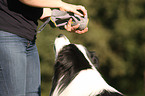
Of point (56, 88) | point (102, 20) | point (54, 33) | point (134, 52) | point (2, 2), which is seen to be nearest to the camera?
point (2, 2)

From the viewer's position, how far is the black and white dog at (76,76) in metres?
1.97

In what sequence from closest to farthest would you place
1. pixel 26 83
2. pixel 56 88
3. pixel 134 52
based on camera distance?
pixel 26 83 → pixel 56 88 → pixel 134 52

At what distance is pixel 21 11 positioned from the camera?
179cm

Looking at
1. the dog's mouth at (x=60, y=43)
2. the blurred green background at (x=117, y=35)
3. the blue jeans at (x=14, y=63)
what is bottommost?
the blurred green background at (x=117, y=35)

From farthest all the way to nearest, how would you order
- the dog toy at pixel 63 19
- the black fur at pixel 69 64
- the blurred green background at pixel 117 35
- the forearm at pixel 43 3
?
the blurred green background at pixel 117 35 < the black fur at pixel 69 64 < the dog toy at pixel 63 19 < the forearm at pixel 43 3

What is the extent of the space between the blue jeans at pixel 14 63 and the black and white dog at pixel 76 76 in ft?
1.12

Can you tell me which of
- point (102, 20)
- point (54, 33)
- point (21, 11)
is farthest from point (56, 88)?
point (102, 20)

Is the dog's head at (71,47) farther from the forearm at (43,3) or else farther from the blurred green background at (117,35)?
the blurred green background at (117,35)

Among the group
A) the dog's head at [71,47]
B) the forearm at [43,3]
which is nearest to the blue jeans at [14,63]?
the forearm at [43,3]

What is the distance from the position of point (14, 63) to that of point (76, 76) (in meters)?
0.56

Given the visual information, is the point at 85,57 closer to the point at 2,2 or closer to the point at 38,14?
the point at 38,14

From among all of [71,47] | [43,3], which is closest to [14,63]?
[43,3]

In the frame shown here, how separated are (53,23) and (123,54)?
25.1 ft

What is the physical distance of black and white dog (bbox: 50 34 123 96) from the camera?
1.97 metres
